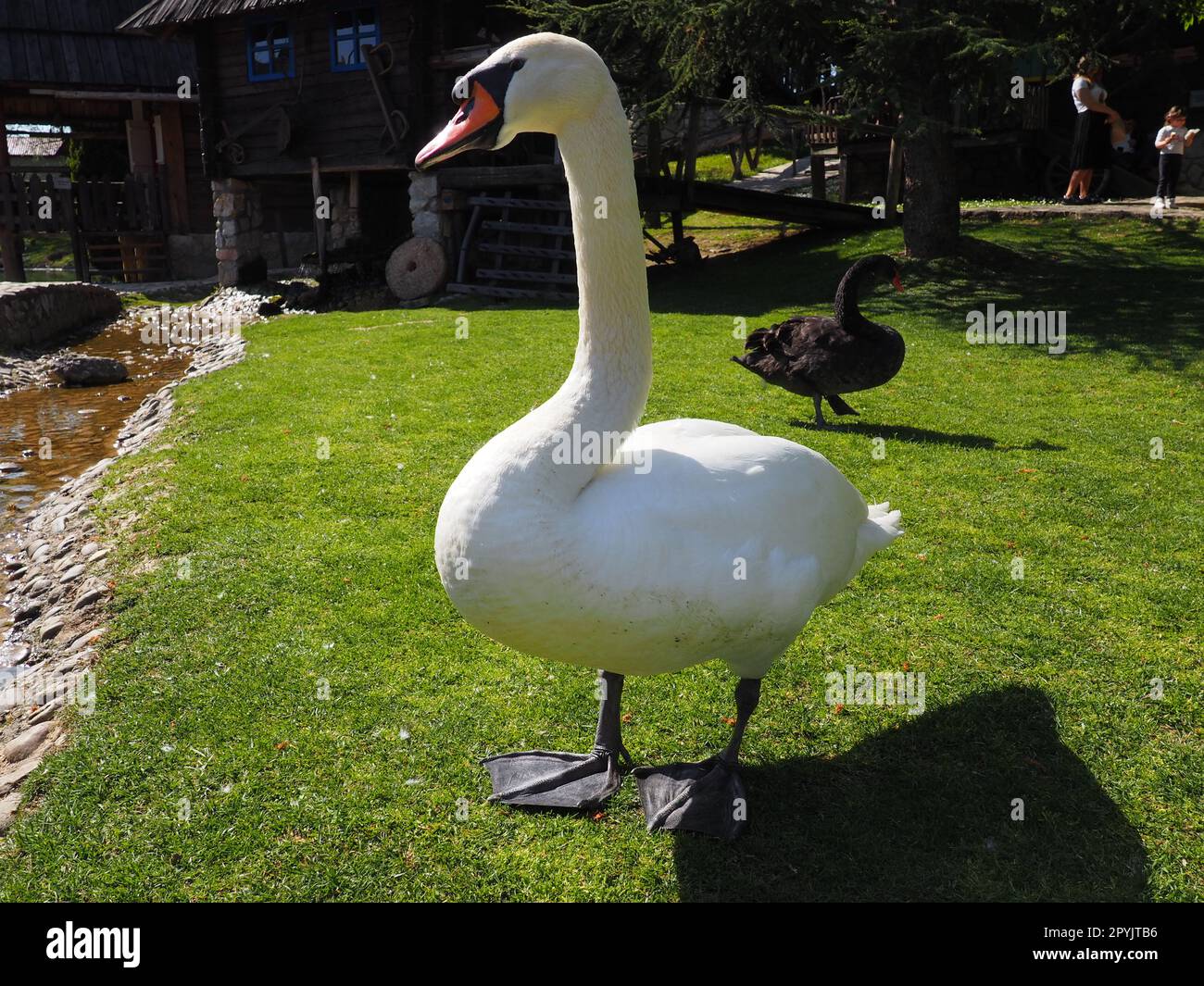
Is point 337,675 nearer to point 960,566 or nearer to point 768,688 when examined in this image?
point 768,688

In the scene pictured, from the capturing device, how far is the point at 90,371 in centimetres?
1278

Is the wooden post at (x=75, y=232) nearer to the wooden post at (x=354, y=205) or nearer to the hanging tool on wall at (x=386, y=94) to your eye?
the wooden post at (x=354, y=205)

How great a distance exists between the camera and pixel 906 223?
15.5 metres

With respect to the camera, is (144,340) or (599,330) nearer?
(599,330)

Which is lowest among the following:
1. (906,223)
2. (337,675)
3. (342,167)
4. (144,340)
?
(337,675)

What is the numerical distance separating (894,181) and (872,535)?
17794 mm

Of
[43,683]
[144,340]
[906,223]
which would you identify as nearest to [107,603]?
[43,683]

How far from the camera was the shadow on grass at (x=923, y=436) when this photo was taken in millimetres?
7910

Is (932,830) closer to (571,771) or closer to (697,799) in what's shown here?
(697,799)

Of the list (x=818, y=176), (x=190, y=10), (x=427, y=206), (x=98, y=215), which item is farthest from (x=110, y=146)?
(x=818, y=176)

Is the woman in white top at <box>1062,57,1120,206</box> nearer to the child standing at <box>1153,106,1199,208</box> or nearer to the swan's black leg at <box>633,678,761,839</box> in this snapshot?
the child standing at <box>1153,106,1199,208</box>

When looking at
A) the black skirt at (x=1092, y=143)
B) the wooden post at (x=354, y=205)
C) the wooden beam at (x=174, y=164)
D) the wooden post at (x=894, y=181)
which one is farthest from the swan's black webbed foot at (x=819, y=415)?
the wooden beam at (x=174, y=164)

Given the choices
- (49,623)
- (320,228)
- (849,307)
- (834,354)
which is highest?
(320,228)

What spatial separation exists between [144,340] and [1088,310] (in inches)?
569
